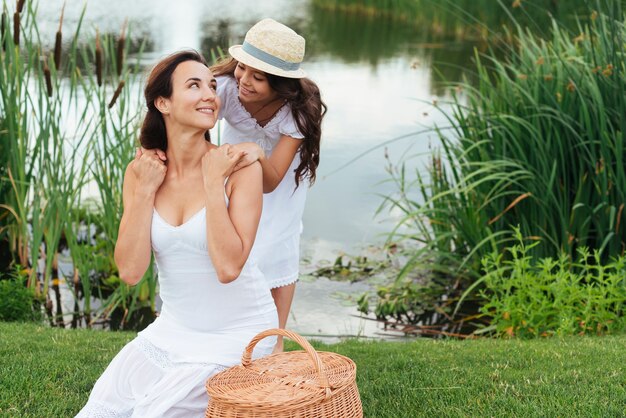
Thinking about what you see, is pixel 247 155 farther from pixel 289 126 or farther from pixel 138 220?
pixel 289 126

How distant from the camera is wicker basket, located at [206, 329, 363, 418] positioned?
2.32 meters

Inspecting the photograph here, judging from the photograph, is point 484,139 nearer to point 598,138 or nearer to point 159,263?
point 598,138

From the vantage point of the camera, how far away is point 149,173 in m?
2.69

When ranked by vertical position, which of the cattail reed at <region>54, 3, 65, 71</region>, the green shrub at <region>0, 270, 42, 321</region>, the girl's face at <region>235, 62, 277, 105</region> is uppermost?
the girl's face at <region>235, 62, 277, 105</region>

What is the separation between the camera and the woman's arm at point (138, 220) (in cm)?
263

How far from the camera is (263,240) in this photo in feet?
11.5

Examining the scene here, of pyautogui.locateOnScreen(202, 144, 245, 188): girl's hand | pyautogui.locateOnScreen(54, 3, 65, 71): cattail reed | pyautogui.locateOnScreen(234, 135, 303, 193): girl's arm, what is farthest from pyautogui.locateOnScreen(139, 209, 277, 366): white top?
pyautogui.locateOnScreen(54, 3, 65, 71): cattail reed

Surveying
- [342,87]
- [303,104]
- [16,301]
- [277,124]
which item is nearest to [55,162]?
[16,301]

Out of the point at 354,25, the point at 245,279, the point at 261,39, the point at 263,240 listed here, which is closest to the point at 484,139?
the point at 263,240

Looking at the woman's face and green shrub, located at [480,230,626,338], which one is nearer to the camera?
the woman's face

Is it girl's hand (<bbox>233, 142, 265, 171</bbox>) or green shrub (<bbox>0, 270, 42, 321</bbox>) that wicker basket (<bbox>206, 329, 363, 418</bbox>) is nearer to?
girl's hand (<bbox>233, 142, 265, 171</bbox>)

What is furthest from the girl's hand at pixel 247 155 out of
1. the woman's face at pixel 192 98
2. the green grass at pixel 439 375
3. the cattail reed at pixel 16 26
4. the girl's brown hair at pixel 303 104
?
the cattail reed at pixel 16 26

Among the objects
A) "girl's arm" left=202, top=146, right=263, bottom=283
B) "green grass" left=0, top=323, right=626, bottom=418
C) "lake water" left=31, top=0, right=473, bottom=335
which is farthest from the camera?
"lake water" left=31, top=0, right=473, bottom=335

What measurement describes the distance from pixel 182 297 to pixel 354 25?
11.0 metres
